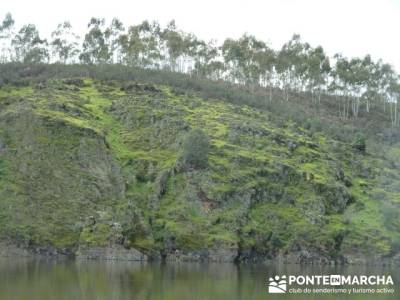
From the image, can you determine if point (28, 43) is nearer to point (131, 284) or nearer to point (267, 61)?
point (267, 61)

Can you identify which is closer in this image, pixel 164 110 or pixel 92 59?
pixel 164 110

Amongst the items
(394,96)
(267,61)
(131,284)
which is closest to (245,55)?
(267,61)

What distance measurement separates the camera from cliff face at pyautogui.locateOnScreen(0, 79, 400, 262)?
3632 inches

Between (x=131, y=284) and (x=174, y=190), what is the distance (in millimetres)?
48075

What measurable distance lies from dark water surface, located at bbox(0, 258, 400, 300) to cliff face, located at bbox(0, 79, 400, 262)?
1665 cm

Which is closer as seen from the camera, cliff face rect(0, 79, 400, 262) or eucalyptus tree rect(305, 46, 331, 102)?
cliff face rect(0, 79, 400, 262)

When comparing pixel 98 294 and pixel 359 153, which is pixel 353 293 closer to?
pixel 98 294

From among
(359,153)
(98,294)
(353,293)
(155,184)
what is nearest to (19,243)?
(155,184)

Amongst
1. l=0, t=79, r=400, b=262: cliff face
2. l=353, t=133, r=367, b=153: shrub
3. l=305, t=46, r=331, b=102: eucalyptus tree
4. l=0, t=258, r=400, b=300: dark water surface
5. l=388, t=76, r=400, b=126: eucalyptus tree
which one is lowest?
l=0, t=258, r=400, b=300: dark water surface

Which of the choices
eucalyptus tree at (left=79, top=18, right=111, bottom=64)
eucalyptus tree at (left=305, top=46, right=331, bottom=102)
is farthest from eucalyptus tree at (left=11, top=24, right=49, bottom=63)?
eucalyptus tree at (left=305, top=46, right=331, bottom=102)

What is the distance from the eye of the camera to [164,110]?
130125 mm

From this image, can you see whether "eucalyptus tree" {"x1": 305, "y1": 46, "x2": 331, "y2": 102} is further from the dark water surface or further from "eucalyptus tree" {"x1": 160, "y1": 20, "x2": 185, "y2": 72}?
the dark water surface

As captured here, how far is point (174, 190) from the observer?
334ft

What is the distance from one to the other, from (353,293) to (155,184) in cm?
5320
